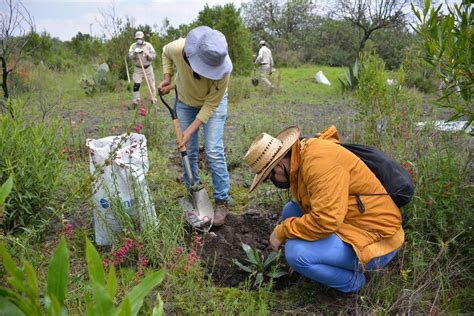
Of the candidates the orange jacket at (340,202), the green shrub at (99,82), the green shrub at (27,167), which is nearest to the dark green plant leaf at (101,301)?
the orange jacket at (340,202)

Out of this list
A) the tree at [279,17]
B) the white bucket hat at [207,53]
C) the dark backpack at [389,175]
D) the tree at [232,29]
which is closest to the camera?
the dark backpack at [389,175]

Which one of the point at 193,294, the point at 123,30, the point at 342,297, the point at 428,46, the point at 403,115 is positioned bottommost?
the point at 342,297

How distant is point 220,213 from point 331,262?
109 cm

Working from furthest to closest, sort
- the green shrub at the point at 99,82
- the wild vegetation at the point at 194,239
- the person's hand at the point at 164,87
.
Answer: the green shrub at the point at 99,82 → the person's hand at the point at 164,87 → the wild vegetation at the point at 194,239

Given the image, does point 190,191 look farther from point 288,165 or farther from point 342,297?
point 342,297

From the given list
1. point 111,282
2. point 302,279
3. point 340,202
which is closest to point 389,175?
point 340,202

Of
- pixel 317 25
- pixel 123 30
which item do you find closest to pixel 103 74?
pixel 123 30

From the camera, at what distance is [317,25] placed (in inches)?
1277

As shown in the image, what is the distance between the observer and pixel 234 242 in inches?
117

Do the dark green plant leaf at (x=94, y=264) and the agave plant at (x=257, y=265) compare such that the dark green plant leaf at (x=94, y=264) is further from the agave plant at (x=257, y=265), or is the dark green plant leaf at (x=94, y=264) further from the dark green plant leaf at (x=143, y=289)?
the agave plant at (x=257, y=265)

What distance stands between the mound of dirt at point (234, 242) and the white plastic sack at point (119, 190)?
47 cm

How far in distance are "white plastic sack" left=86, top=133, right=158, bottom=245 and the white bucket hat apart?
631mm

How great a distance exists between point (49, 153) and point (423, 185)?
2468mm

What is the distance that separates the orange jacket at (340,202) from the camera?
2.14 metres
